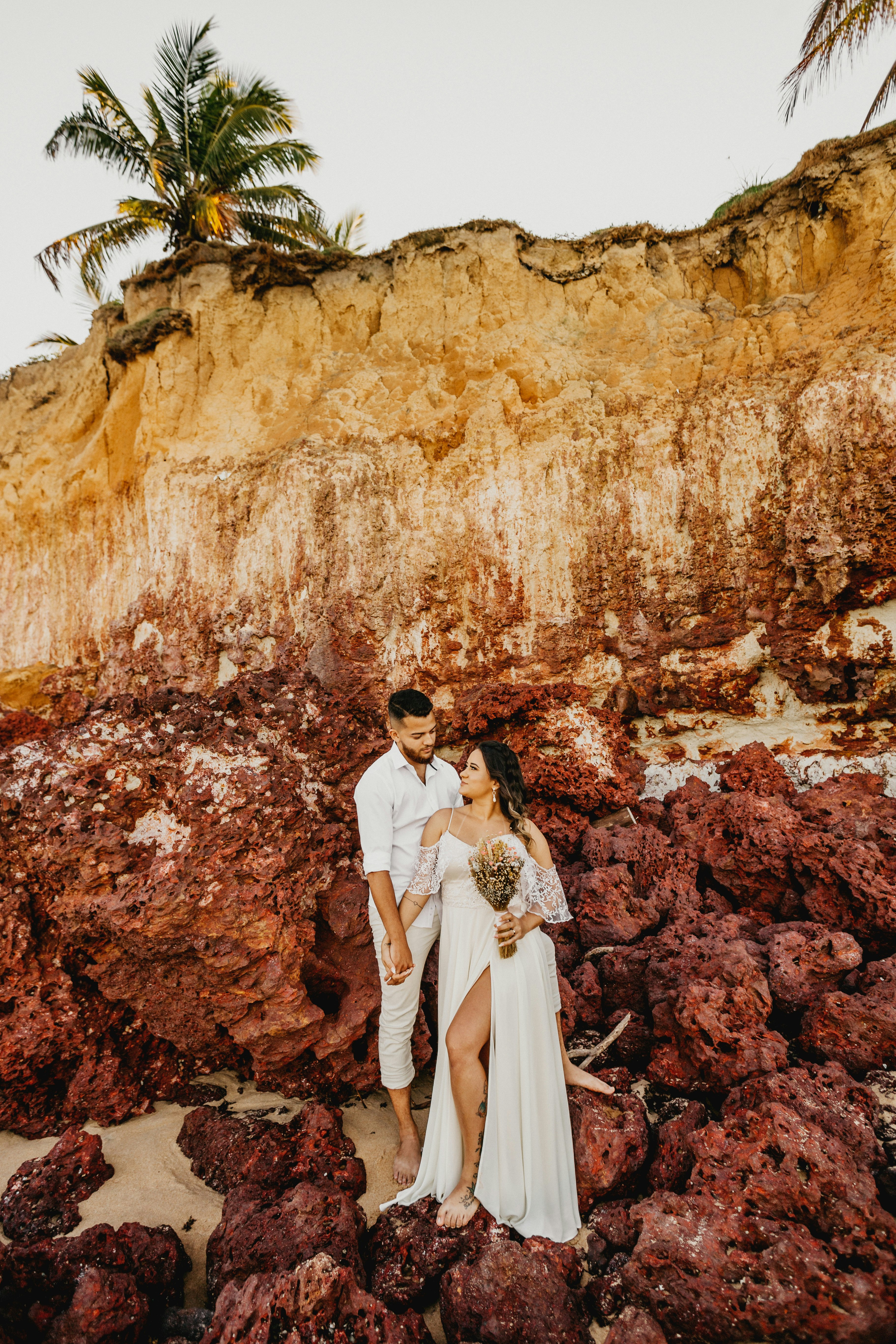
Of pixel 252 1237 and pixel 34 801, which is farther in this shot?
pixel 34 801

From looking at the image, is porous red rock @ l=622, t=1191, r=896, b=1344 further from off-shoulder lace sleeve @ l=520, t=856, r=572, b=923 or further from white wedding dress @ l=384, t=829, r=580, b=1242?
off-shoulder lace sleeve @ l=520, t=856, r=572, b=923

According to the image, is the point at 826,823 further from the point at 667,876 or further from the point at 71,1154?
the point at 71,1154

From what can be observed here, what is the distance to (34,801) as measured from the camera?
12.8ft

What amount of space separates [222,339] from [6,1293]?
32.0 ft

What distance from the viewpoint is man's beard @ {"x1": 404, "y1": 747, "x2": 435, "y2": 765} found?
3717 millimetres

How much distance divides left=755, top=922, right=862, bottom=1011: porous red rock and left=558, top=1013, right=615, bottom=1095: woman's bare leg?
1124mm

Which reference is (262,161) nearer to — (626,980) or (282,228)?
(282,228)

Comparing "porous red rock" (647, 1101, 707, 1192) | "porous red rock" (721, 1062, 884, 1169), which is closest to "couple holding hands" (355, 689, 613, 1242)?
"porous red rock" (647, 1101, 707, 1192)

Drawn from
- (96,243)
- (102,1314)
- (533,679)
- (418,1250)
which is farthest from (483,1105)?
(96,243)

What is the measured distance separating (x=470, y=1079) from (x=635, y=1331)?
1.06 meters

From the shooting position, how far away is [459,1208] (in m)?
3.02

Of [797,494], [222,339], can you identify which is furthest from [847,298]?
[222,339]

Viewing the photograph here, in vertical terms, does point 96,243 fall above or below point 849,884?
above

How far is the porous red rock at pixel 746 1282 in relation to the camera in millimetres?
2158
